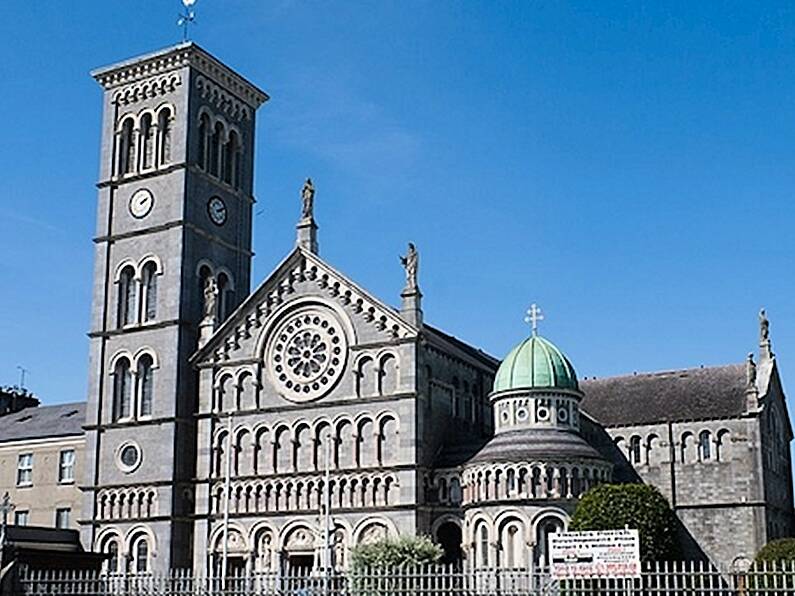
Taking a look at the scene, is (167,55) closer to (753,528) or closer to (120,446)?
(120,446)

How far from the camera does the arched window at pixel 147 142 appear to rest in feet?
242

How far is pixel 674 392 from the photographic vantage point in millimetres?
70875

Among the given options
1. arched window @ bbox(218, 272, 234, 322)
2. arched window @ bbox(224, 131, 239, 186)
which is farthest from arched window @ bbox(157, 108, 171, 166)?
arched window @ bbox(218, 272, 234, 322)

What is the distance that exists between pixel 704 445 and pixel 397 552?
68.3 ft

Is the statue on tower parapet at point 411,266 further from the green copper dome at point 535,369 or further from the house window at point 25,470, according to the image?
the house window at point 25,470

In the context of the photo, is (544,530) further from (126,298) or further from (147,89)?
(147,89)

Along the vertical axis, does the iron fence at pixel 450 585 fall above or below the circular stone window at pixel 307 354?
below

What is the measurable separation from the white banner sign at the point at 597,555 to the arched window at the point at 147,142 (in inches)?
1920

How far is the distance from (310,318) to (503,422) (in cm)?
1177

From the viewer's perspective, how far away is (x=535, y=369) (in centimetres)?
6194

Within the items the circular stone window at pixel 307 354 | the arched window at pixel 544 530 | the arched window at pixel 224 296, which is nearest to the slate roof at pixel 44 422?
the arched window at pixel 224 296

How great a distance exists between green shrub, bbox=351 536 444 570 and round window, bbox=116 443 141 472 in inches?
712

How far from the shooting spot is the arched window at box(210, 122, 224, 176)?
75062mm

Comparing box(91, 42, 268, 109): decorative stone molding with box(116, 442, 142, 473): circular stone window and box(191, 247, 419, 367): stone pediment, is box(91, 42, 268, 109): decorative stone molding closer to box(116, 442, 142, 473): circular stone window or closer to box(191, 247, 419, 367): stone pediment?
box(191, 247, 419, 367): stone pediment
